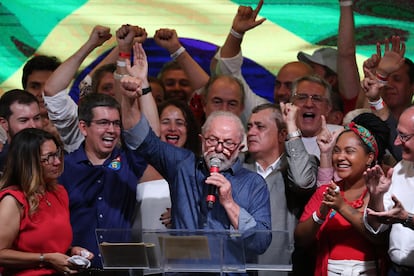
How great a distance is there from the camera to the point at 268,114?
6.34 metres

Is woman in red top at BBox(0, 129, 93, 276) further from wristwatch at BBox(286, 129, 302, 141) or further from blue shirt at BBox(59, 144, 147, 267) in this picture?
wristwatch at BBox(286, 129, 302, 141)

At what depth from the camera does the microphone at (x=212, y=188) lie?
5289mm

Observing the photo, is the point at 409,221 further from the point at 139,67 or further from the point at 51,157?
the point at 51,157

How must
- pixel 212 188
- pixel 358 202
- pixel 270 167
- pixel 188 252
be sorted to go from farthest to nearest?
pixel 270 167, pixel 358 202, pixel 212 188, pixel 188 252

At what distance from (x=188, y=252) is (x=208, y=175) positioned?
670mm

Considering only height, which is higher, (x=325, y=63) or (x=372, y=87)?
(x=325, y=63)

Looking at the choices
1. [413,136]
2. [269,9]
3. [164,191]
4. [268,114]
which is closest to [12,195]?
[164,191]

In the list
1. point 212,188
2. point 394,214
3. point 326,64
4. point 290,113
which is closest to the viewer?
point 394,214

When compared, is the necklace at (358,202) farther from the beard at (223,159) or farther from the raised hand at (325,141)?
the beard at (223,159)

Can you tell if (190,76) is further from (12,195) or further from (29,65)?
(12,195)

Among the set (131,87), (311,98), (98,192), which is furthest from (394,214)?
(98,192)

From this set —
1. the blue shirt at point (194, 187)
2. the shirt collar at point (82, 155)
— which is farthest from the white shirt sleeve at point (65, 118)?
the blue shirt at point (194, 187)

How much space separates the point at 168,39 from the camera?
715 centimetres

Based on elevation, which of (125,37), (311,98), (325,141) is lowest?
(325,141)
